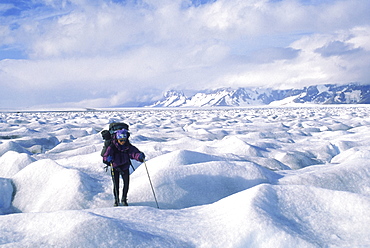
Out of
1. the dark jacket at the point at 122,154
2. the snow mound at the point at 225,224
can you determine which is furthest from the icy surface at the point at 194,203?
the dark jacket at the point at 122,154

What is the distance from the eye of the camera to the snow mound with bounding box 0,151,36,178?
17.9ft

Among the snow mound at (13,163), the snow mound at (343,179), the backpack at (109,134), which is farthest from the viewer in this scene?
the snow mound at (13,163)

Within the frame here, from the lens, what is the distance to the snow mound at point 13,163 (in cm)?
546

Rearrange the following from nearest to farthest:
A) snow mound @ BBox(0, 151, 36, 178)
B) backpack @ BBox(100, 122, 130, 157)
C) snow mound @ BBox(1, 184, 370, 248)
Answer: snow mound @ BBox(1, 184, 370, 248)
backpack @ BBox(100, 122, 130, 157)
snow mound @ BBox(0, 151, 36, 178)

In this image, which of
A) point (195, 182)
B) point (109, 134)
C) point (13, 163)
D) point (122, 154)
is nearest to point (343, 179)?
point (195, 182)


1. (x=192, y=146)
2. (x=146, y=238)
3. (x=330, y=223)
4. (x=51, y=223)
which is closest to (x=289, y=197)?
(x=330, y=223)

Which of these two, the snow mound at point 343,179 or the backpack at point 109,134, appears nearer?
the backpack at point 109,134

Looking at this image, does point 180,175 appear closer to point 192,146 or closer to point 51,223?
point 51,223

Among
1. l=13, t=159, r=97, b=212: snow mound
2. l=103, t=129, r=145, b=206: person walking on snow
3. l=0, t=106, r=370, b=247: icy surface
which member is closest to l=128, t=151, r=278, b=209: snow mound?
l=0, t=106, r=370, b=247: icy surface

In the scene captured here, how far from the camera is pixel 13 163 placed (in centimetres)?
563

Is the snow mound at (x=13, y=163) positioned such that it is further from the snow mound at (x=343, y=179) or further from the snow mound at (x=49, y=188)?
the snow mound at (x=343, y=179)

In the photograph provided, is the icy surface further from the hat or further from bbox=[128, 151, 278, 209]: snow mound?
the hat

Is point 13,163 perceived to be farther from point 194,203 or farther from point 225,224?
point 225,224

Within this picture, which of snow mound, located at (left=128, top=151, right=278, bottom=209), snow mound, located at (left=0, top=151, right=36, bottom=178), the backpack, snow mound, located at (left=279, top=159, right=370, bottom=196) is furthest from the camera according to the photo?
snow mound, located at (left=0, top=151, right=36, bottom=178)
